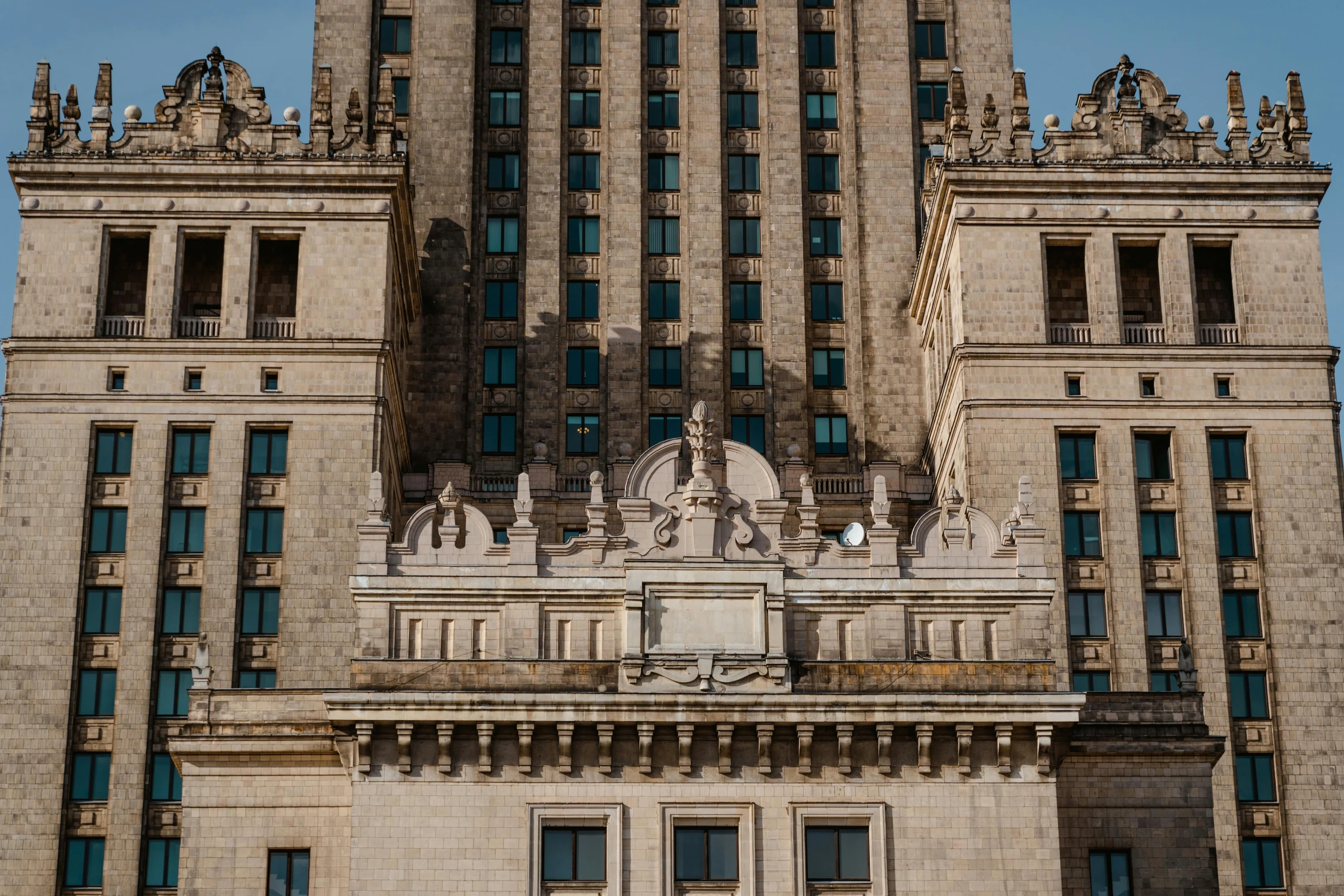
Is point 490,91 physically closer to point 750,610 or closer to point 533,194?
point 533,194

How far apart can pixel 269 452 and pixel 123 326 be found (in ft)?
21.6

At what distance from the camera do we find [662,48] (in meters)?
89.4

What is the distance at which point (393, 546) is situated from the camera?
57.7m

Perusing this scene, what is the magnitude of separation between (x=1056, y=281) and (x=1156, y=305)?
138 inches

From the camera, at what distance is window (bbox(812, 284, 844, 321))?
85500 millimetres

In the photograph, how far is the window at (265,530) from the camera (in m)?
72.9

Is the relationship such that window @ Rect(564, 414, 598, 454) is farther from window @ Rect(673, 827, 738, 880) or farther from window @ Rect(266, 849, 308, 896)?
window @ Rect(673, 827, 738, 880)

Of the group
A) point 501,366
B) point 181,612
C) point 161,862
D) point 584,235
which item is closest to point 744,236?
point 584,235

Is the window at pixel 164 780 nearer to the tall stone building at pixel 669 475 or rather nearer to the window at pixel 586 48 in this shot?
the tall stone building at pixel 669 475

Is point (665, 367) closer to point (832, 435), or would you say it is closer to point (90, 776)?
point (832, 435)

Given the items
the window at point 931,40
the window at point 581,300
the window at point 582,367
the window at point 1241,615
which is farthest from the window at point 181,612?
the window at point 931,40

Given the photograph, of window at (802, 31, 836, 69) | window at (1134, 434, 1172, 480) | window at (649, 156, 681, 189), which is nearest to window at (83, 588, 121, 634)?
window at (649, 156, 681, 189)

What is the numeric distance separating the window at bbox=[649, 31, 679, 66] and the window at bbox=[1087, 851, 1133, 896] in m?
40.5

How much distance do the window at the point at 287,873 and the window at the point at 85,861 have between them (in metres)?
14.0
